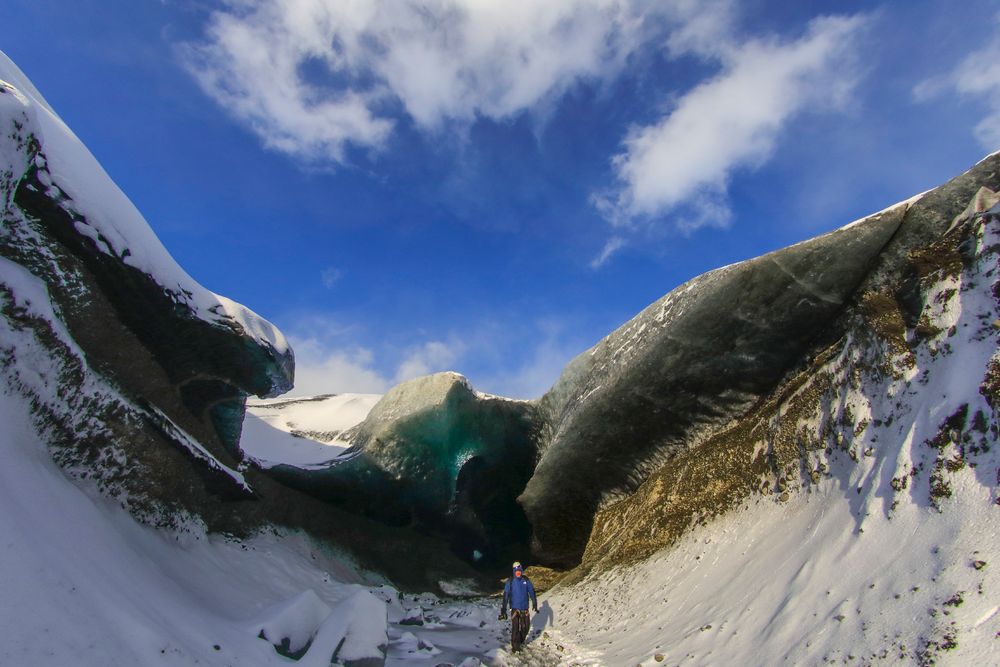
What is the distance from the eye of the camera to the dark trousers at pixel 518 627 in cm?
966

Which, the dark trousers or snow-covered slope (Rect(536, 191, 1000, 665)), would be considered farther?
the dark trousers

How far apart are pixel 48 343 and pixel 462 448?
11671 millimetres

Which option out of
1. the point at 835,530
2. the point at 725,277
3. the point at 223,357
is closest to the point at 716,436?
the point at 725,277

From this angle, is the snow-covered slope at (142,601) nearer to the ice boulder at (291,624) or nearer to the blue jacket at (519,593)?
the ice boulder at (291,624)

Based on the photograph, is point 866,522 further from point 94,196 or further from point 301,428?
point 301,428

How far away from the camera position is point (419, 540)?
18656 millimetres

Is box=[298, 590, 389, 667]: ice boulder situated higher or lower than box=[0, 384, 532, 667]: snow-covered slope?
higher

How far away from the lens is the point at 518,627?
31.9 feet

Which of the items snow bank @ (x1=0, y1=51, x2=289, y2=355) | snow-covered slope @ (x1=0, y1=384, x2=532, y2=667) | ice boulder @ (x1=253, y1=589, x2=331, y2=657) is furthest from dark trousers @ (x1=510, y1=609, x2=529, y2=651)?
snow bank @ (x1=0, y1=51, x2=289, y2=355)

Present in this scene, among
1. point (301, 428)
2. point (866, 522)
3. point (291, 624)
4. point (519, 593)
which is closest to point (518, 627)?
point (519, 593)

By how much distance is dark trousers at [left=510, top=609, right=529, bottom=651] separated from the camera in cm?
966

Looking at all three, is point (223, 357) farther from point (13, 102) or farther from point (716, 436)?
point (716, 436)

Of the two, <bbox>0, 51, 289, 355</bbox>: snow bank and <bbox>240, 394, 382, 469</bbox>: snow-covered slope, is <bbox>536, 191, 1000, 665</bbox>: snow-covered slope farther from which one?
<bbox>240, 394, 382, 469</bbox>: snow-covered slope

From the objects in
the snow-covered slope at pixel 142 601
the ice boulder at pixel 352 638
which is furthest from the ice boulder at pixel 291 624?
the ice boulder at pixel 352 638
